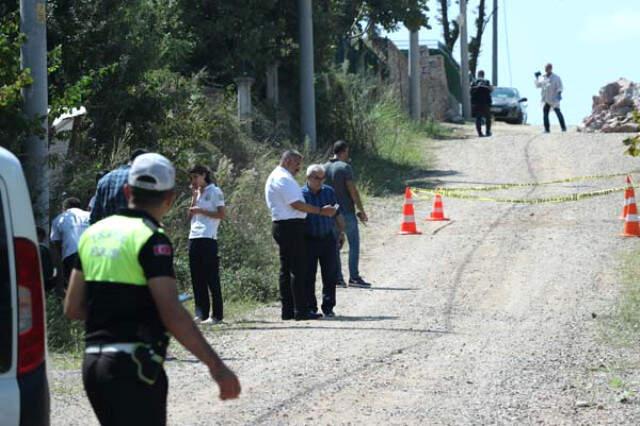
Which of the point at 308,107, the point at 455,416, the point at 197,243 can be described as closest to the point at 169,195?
the point at 455,416

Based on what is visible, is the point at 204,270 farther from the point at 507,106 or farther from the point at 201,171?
the point at 507,106

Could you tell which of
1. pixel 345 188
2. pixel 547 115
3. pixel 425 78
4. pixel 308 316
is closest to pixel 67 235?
pixel 308 316

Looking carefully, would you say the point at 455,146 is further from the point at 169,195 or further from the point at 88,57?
the point at 169,195

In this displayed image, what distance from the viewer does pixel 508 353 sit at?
11438 mm

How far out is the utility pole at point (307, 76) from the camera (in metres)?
27.0

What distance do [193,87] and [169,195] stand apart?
15.5 metres

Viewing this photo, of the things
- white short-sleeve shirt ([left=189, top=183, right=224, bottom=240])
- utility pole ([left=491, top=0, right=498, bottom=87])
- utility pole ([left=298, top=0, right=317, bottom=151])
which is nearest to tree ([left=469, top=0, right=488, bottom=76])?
utility pole ([left=491, top=0, right=498, bottom=87])

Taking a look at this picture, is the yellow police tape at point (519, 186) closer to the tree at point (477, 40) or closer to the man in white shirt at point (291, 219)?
the man in white shirt at point (291, 219)

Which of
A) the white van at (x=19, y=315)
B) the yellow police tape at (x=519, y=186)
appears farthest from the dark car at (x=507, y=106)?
the white van at (x=19, y=315)

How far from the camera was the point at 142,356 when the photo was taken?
5.27 meters

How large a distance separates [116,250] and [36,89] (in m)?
8.05

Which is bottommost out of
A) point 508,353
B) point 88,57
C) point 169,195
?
point 508,353

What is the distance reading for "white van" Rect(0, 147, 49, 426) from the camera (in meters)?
5.78

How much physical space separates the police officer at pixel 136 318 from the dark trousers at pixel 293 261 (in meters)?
7.96
